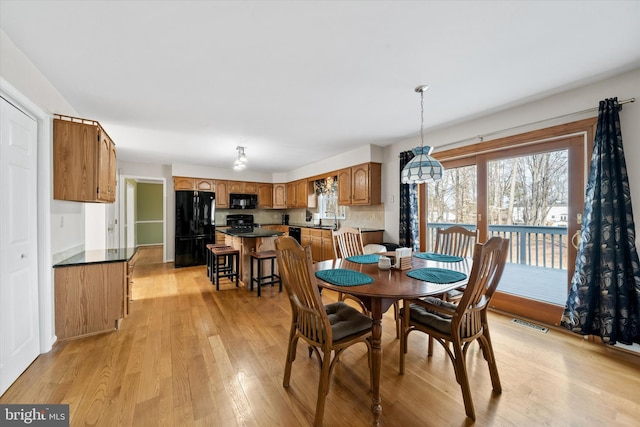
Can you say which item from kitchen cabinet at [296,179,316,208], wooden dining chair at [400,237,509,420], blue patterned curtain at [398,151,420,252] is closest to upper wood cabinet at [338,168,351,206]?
blue patterned curtain at [398,151,420,252]

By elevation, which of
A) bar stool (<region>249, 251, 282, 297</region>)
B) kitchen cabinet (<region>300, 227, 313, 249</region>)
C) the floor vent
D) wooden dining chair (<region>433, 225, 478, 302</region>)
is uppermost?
wooden dining chair (<region>433, 225, 478, 302</region>)

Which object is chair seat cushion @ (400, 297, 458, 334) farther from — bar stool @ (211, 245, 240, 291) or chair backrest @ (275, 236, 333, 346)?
bar stool @ (211, 245, 240, 291)

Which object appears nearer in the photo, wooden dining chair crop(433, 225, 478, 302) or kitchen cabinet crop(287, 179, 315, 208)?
wooden dining chair crop(433, 225, 478, 302)

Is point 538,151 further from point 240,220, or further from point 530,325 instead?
point 240,220

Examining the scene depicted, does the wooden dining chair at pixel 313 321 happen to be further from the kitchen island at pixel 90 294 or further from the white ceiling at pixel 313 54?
the kitchen island at pixel 90 294

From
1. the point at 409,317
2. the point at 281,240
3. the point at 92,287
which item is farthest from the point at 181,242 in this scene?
the point at 409,317

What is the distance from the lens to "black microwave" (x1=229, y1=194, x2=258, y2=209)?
6383 millimetres

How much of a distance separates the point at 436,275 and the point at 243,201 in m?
5.53

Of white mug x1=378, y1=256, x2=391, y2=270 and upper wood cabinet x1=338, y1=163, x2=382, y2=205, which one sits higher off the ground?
upper wood cabinet x1=338, y1=163, x2=382, y2=205

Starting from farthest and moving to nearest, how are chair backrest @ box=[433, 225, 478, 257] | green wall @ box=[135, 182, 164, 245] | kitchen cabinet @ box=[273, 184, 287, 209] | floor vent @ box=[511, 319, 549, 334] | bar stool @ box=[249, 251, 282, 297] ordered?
green wall @ box=[135, 182, 164, 245] < kitchen cabinet @ box=[273, 184, 287, 209] < bar stool @ box=[249, 251, 282, 297] < chair backrest @ box=[433, 225, 478, 257] < floor vent @ box=[511, 319, 549, 334]

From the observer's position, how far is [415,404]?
60.8 inches

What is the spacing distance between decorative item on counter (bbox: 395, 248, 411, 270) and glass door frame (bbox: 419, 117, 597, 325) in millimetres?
1677

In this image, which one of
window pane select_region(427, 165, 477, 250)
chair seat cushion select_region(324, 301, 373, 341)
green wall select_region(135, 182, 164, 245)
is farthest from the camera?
green wall select_region(135, 182, 164, 245)

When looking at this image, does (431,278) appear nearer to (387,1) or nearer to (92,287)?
(387,1)
